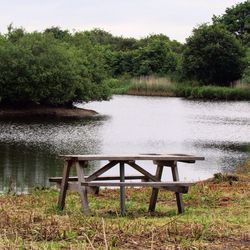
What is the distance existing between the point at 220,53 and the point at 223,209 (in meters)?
79.1

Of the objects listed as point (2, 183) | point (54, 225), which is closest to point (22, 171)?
point (2, 183)

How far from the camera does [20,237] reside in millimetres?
7297

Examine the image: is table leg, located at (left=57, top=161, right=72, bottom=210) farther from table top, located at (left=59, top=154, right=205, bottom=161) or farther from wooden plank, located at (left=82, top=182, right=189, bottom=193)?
wooden plank, located at (left=82, top=182, right=189, bottom=193)

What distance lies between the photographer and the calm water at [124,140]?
74.5 feet

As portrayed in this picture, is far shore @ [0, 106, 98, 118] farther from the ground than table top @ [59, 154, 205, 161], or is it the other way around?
table top @ [59, 154, 205, 161]

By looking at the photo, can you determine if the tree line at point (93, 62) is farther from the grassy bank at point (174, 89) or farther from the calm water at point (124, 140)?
the calm water at point (124, 140)

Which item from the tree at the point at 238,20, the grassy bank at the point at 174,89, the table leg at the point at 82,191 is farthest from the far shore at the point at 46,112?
the tree at the point at 238,20

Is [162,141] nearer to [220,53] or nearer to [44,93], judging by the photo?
[44,93]

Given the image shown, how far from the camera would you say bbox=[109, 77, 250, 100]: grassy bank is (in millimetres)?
80688

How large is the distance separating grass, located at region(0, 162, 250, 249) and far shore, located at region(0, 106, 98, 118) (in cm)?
4086

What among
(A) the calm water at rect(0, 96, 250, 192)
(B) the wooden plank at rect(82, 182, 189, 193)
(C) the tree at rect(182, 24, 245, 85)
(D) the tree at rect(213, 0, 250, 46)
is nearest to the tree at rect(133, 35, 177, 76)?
(C) the tree at rect(182, 24, 245, 85)

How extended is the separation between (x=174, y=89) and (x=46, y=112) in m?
35.1

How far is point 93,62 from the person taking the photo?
Result: 6191cm

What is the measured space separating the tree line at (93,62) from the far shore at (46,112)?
0.67 metres
